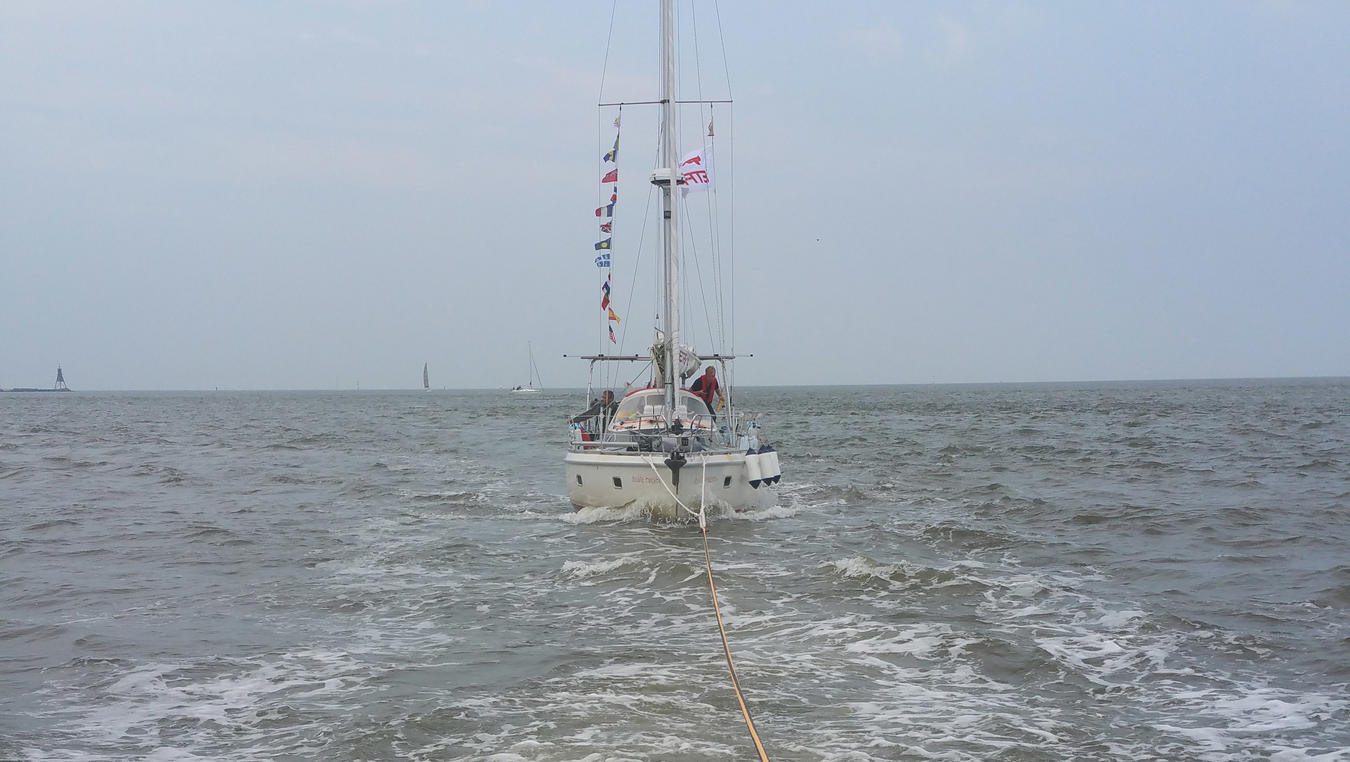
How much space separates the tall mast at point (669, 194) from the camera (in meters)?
20.4

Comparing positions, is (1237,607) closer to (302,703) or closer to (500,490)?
(302,703)

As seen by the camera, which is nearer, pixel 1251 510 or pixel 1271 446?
pixel 1251 510

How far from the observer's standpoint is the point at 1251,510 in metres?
19.5

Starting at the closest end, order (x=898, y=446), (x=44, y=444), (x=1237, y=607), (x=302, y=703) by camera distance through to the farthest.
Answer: (x=302, y=703) < (x=1237, y=607) < (x=898, y=446) < (x=44, y=444)

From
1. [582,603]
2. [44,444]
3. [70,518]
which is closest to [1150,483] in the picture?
[582,603]

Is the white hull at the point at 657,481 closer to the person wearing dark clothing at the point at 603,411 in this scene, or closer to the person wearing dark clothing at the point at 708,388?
the person wearing dark clothing at the point at 603,411

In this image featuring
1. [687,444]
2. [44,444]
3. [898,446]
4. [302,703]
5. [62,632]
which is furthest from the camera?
[44,444]

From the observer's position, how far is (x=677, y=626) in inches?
427

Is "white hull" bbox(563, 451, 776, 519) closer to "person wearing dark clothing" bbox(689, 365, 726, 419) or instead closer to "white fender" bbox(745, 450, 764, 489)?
"white fender" bbox(745, 450, 764, 489)

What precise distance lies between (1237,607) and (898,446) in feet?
101

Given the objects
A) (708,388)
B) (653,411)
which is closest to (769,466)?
(653,411)

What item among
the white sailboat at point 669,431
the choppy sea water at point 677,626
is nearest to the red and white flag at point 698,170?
the white sailboat at point 669,431

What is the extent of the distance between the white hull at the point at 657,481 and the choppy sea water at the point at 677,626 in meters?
0.56

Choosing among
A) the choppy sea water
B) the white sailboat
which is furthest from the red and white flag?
the choppy sea water
